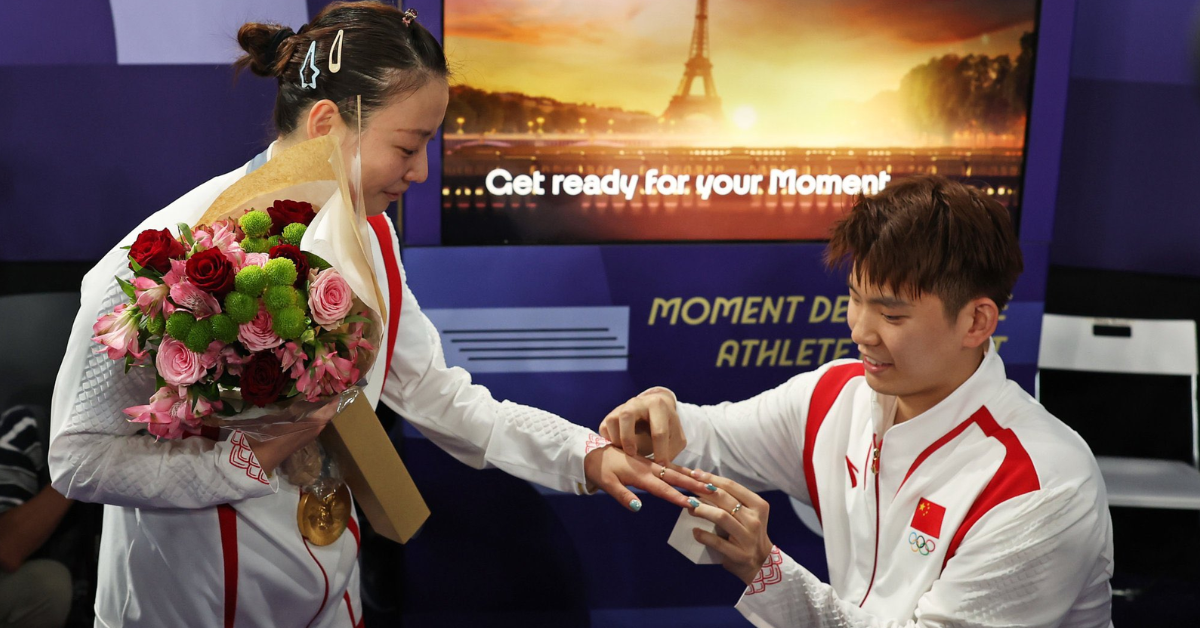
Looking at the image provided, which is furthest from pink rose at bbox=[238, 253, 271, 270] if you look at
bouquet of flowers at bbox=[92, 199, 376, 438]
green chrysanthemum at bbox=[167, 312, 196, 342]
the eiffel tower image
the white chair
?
the white chair

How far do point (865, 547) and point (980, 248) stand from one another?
0.69 m

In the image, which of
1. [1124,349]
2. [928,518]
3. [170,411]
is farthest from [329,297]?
[1124,349]

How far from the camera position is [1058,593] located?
69.7 inches

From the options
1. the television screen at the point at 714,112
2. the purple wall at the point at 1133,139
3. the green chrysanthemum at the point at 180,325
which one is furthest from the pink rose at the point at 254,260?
the purple wall at the point at 1133,139

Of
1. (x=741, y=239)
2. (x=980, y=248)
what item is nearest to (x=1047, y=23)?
(x=741, y=239)

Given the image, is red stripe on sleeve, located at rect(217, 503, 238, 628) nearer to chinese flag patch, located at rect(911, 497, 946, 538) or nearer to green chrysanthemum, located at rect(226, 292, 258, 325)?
green chrysanthemum, located at rect(226, 292, 258, 325)

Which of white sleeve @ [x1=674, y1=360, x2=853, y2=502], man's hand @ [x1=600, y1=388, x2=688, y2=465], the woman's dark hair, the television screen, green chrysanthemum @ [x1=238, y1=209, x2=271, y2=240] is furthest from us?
the television screen

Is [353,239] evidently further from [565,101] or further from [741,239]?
[741,239]

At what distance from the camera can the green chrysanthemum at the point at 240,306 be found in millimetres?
1347

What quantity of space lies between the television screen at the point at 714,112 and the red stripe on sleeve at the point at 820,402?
85 centimetres

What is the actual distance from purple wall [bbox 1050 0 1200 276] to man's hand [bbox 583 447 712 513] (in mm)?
2562

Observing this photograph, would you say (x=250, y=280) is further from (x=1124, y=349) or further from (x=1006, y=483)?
(x=1124, y=349)

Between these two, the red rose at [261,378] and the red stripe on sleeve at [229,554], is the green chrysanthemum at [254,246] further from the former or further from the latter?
the red stripe on sleeve at [229,554]

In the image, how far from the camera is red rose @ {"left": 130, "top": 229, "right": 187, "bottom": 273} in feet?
4.49
